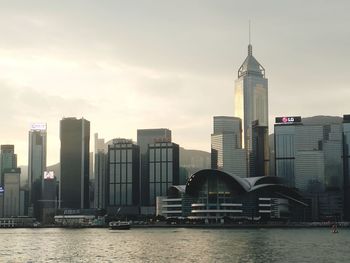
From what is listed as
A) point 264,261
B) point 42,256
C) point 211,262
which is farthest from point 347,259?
point 42,256

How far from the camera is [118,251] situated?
117875 mm

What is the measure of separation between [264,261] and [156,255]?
70.5 feet

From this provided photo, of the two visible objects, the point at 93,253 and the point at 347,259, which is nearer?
the point at 347,259

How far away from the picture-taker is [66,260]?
98.6 metres

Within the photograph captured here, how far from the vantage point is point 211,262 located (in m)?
93.3

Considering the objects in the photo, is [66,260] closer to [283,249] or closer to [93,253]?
[93,253]

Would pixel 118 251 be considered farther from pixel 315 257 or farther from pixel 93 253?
pixel 315 257

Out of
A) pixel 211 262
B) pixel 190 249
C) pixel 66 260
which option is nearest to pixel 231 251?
pixel 190 249

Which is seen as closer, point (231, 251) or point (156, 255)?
point (156, 255)

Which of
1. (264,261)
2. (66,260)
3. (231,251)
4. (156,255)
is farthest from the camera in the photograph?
(231,251)

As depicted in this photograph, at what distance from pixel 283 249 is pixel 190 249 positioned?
1761 centimetres

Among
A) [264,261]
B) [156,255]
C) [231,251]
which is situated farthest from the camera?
[231,251]

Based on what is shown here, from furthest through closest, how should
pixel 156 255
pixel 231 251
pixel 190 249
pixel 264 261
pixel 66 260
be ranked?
pixel 190 249
pixel 231 251
pixel 156 255
pixel 66 260
pixel 264 261

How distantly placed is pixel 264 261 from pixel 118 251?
35.2 m
